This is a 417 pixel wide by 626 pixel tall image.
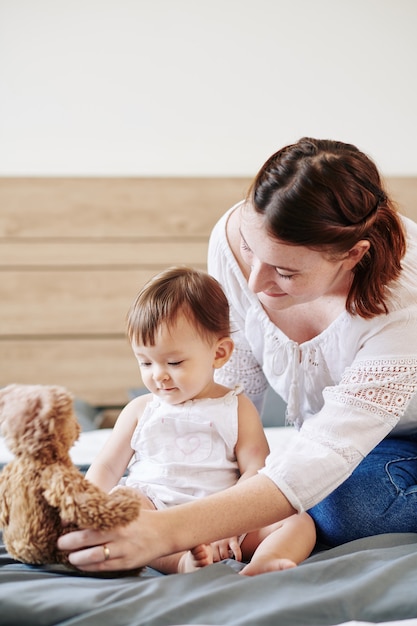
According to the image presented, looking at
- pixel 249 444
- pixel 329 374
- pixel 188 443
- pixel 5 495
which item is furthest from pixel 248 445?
pixel 5 495

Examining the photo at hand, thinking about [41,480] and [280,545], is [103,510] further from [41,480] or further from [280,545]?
[280,545]

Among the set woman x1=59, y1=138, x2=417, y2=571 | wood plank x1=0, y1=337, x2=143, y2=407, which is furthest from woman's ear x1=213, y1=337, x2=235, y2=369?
wood plank x1=0, y1=337, x2=143, y2=407

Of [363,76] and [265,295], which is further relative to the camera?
[363,76]

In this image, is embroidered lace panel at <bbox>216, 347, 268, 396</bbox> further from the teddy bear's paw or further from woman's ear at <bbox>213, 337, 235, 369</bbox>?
the teddy bear's paw

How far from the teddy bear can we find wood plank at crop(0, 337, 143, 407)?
185 centimetres

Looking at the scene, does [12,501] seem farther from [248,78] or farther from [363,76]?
[363,76]

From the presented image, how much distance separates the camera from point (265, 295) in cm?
128

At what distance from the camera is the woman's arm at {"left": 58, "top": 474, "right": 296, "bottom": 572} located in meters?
1.02

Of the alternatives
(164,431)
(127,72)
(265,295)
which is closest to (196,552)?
(164,431)

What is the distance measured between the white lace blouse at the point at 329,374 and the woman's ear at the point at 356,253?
0.34 feet

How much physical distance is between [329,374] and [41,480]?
2.12ft

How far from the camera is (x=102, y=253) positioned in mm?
2941

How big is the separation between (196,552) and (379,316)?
50cm

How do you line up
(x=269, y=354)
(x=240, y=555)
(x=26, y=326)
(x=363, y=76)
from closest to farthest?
(x=240, y=555) → (x=269, y=354) → (x=26, y=326) → (x=363, y=76)
